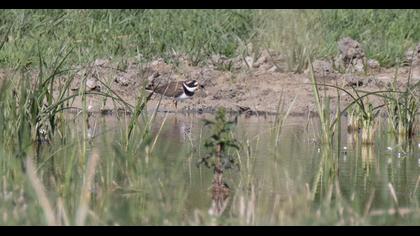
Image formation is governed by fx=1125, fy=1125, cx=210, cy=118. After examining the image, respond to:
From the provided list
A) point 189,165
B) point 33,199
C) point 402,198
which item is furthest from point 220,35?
point 33,199

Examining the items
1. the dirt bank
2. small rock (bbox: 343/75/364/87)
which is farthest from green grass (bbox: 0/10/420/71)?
small rock (bbox: 343/75/364/87)

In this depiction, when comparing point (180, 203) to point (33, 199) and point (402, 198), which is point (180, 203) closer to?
point (33, 199)

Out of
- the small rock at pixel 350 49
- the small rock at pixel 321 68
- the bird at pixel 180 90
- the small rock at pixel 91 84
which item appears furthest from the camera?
the small rock at pixel 350 49

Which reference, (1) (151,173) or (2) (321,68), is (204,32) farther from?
(1) (151,173)

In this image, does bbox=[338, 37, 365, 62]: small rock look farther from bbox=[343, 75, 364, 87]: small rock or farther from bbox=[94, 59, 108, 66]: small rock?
bbox=[94, 59, 108, 66]: small rock

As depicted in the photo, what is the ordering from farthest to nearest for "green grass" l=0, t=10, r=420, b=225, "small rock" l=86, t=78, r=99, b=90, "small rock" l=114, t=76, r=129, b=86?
"small rock" l=114, t=76, r=129, b=86, "small rock" l=86, t=78, r=99, b=90, "green grass" l=0, t=10, r=420, b=225

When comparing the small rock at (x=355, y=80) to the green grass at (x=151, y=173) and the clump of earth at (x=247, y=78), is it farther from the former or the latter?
the green grass at (x=151, y=173)

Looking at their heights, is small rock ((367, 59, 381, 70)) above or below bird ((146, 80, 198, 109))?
above

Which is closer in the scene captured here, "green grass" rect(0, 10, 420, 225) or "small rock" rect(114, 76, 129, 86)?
"green grass" rect(0, 10, 420, 225)

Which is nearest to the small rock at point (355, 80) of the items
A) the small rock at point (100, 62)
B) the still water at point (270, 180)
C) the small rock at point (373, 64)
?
the small rock at point (373, 64)

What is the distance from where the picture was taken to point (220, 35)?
14078 mm

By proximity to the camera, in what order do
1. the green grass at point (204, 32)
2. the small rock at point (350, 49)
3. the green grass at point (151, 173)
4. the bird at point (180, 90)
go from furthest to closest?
the green grass at point (204, 32) < the small rock at point (350, 49) < the bird at point (180, 90) < the green grass at point (151, 173)

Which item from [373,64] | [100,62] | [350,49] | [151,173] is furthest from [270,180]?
[373,64]
